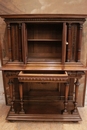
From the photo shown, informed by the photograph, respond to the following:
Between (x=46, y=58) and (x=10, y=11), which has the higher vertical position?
(x=10, y=11)

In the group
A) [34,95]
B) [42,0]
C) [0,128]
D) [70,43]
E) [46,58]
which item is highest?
[42,0]

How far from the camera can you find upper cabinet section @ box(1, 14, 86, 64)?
1.84m

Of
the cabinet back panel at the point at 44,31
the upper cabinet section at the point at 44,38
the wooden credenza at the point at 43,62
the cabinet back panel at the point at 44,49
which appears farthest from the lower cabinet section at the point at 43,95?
the cabinet back panel at the point at 44,31

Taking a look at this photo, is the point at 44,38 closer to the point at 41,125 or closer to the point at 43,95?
the point at 43,95

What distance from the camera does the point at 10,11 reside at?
83.2 inches

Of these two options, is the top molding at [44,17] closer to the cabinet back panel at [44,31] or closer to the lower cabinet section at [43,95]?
the cabinet back panel at [44,31]

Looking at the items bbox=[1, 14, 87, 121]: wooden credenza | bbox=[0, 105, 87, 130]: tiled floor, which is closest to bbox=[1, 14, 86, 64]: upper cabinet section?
bbox=[1, 14, 87, 121]: wooden credenza

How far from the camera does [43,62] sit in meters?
2.02

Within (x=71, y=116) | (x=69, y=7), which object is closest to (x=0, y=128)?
(x=71, y=116)

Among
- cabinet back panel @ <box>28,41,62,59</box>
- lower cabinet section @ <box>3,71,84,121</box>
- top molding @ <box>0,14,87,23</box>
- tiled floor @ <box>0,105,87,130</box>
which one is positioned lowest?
tiled floor @ <box>0,105,87,130</box>

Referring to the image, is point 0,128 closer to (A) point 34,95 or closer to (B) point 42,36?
(A) point 34,95

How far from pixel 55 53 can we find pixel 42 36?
37 centimetres

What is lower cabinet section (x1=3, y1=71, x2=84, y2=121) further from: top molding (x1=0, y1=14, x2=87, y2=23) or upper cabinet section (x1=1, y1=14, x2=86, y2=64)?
top molding (x1=0, y1=14, x2=87, y2=23)

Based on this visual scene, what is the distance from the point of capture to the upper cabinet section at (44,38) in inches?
72.4
